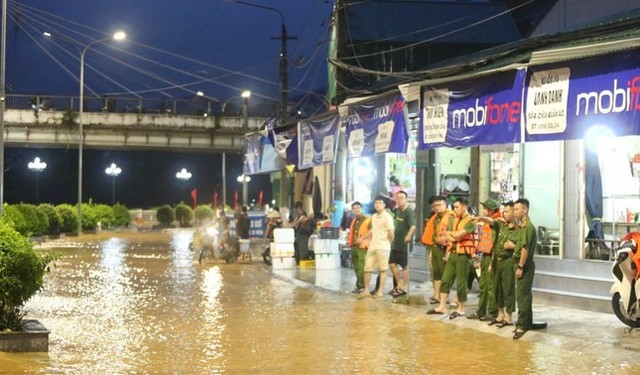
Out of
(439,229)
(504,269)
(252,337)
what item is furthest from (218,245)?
(504,269)

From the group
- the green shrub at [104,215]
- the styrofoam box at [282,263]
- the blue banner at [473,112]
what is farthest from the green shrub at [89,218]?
the blue banner at [473,112]


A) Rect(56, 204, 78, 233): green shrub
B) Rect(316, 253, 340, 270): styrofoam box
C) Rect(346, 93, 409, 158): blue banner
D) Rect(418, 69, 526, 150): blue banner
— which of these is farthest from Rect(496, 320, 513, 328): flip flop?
Rect(56, 204, 78, 233): green shrub

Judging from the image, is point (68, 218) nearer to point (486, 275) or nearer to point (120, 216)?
point (120, 216)

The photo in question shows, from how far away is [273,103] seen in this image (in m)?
58.0

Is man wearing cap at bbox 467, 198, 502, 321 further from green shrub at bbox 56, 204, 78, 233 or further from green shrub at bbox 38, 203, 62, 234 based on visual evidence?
green shrub at bbox 56, 204, 78, 233

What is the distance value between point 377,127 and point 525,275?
312 inches

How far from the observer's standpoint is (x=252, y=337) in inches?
489

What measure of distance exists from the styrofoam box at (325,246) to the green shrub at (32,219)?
777 inches

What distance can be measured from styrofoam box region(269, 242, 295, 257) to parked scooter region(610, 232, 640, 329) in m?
13.4

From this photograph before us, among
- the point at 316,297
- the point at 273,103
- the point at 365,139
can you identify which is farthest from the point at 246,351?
the point at 273,103

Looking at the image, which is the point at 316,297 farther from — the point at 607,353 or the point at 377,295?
the point at 607,353

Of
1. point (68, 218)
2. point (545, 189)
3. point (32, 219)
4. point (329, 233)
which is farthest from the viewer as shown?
point (68, 218)

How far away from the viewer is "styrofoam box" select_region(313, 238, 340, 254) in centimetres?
2358

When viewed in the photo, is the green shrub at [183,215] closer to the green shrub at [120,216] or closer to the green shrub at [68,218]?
the green shrub at [120,216]
